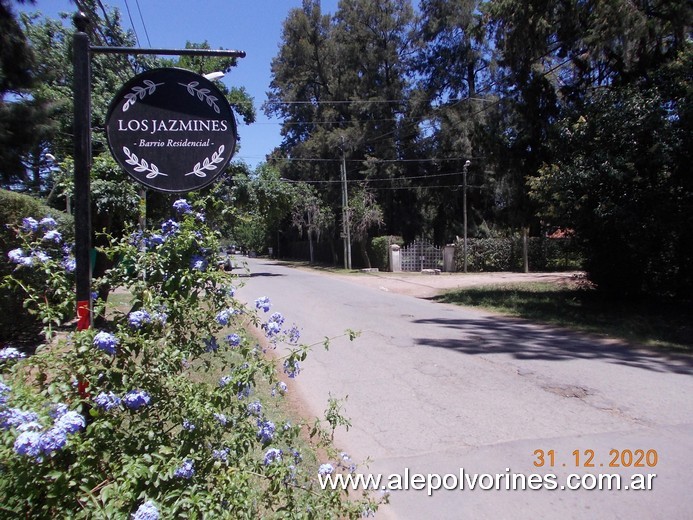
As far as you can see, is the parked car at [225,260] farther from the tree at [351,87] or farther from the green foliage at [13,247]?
the tree at [351,87]

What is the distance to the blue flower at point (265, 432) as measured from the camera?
2.70 meters

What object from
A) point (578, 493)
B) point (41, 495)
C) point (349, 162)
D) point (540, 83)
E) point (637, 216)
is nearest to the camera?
point (41, 495)

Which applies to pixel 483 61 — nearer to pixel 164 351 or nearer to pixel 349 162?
pixel 349 162

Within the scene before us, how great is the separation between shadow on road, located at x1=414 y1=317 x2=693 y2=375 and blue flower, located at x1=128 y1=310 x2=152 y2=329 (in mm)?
7508

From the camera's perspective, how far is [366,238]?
3734 cm

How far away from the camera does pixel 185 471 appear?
87.8 inches

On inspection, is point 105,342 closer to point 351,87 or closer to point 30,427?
point 30,427

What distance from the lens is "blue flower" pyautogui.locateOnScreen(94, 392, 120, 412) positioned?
227 centimetres

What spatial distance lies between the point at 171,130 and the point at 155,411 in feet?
5.38

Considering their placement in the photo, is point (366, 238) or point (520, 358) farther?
point (366, 238)

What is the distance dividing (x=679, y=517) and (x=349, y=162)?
37.9 metres

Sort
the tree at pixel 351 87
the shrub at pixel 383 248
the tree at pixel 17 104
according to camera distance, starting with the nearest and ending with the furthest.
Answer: the tree at pixel 17 104
the shrub at pixel 383 248
the tree at pixel 351 87

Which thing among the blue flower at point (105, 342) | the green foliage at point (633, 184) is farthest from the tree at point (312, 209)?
the blue flower at point (105, 342)

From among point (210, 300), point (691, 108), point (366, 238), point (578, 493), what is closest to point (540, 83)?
point (691, 108)
